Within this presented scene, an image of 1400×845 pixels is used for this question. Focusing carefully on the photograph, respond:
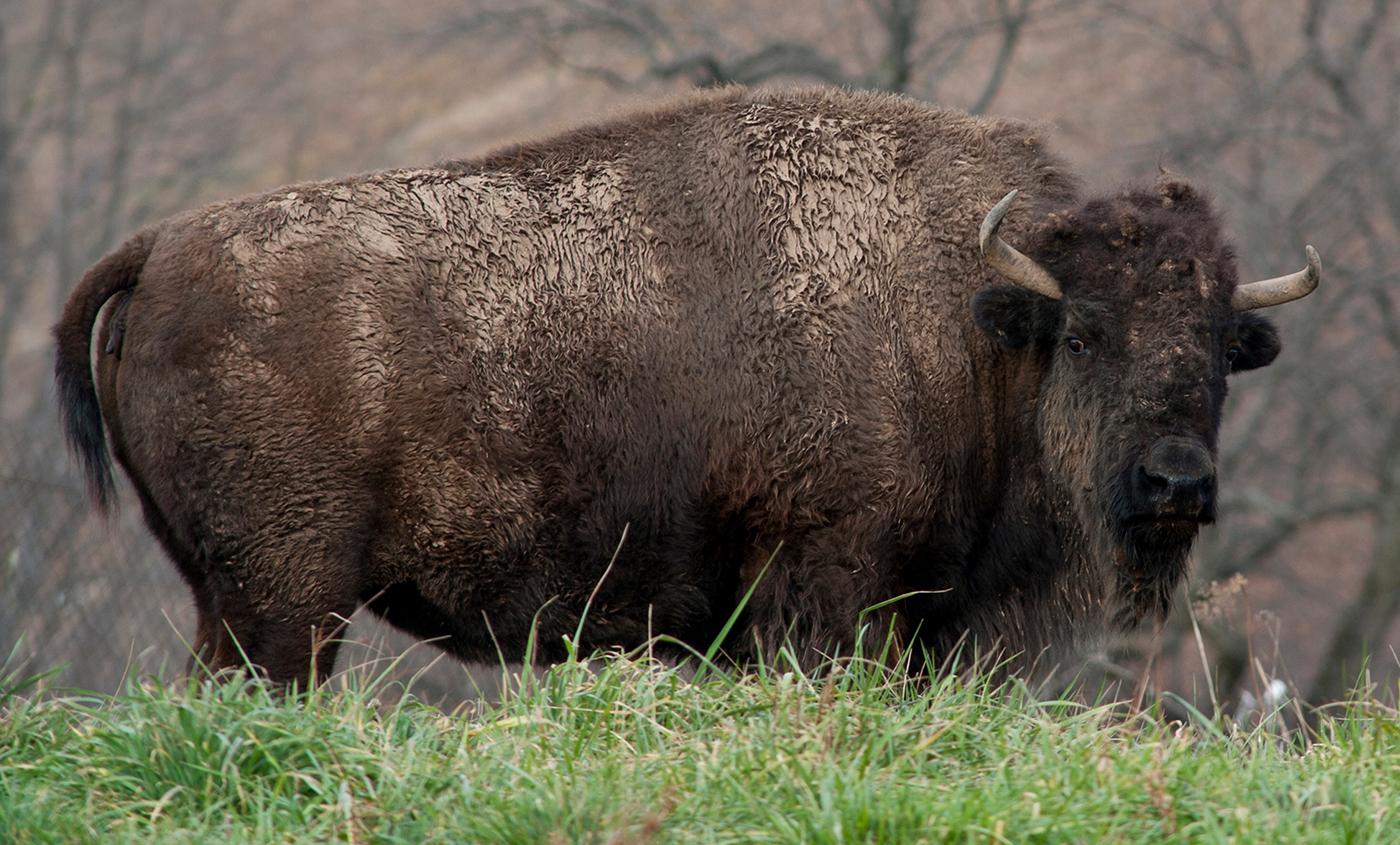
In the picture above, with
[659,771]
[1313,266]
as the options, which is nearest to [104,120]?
[1313,266]

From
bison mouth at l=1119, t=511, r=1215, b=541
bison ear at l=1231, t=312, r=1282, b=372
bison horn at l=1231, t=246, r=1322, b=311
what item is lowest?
bison mouth at l=1119, t=511, r=1215, b=541

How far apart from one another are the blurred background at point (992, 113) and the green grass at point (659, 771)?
5.69 ft

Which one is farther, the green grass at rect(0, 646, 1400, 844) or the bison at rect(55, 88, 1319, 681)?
the bison at rect(55, 88, 1319, 681)

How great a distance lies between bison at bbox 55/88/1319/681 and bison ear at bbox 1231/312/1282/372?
14 millimetres

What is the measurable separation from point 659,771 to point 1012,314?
250 centimetres

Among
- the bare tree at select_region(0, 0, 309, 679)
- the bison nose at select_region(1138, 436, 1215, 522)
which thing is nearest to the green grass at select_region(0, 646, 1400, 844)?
the bison nose at select_region(1138, 436, 1215, 522)

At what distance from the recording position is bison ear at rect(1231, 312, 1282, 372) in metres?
5.89

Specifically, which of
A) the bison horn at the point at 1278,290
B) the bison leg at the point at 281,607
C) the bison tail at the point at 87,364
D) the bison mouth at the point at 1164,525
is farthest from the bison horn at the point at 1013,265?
the bison tail at the point at 87,364

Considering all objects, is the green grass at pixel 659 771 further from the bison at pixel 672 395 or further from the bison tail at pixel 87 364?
the bison tail at pixel 87 364

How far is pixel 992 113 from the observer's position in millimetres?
11609

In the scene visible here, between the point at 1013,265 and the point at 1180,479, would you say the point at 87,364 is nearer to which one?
the point at 1013,265

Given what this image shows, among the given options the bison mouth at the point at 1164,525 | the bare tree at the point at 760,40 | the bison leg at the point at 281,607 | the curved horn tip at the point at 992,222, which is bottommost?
the bison leg at the point at 281,607

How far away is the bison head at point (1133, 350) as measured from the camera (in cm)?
541

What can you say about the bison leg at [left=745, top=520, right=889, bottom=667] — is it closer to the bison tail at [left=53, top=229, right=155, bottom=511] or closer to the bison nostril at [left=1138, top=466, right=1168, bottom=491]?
the bison nostril at [left=1138, top=466, right=1168, bottom=491]
